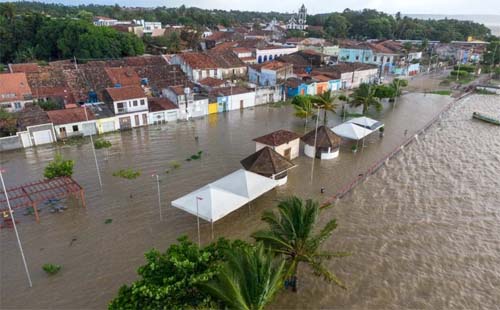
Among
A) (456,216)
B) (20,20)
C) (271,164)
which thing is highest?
(20,20)

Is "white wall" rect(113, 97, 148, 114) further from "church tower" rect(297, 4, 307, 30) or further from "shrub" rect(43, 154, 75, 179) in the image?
"church tower" rect(297, 4, 307, 30)

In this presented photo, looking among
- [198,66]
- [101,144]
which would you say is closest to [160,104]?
[101,144]

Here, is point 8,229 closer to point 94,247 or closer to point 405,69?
point 94,247

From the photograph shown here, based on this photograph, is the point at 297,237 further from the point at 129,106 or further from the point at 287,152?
the point at 129,106

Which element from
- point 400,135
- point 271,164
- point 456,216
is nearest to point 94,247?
point 271,164

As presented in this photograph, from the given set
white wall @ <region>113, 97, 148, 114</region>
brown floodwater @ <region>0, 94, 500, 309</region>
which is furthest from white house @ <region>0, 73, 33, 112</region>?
white wall @ <region>113, 97, 148, 114</region>
